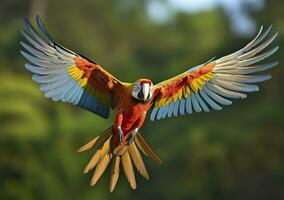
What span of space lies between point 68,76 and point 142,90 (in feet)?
2.12

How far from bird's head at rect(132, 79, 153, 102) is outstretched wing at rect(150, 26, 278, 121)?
1.10 feet

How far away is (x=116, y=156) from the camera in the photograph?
5285mm

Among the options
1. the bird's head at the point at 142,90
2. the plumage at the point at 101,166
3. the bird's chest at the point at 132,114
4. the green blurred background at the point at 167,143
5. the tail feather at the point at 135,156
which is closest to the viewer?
the bird's head at the point at 142,90

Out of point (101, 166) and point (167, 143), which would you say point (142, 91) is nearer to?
point (101, 166)

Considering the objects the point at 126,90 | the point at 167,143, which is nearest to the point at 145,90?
the point at 126,90

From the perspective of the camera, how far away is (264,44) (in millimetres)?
5230

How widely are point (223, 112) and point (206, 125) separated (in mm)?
710

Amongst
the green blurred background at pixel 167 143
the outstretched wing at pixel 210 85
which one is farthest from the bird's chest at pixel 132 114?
the green blurred background at pixel 167 143

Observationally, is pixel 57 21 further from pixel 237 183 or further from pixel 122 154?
pixel 122 154

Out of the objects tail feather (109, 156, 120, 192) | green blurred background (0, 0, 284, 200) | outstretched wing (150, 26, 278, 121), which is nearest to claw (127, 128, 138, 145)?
tail feather (109, 156, 120, 192)

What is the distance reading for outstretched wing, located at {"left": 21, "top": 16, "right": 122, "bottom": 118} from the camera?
204 inches

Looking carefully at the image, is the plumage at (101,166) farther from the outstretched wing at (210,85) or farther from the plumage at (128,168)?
the outstretched wing at (210,85)

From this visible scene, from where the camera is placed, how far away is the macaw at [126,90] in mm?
5094

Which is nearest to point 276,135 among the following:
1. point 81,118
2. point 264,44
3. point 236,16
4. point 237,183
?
point 237,183
